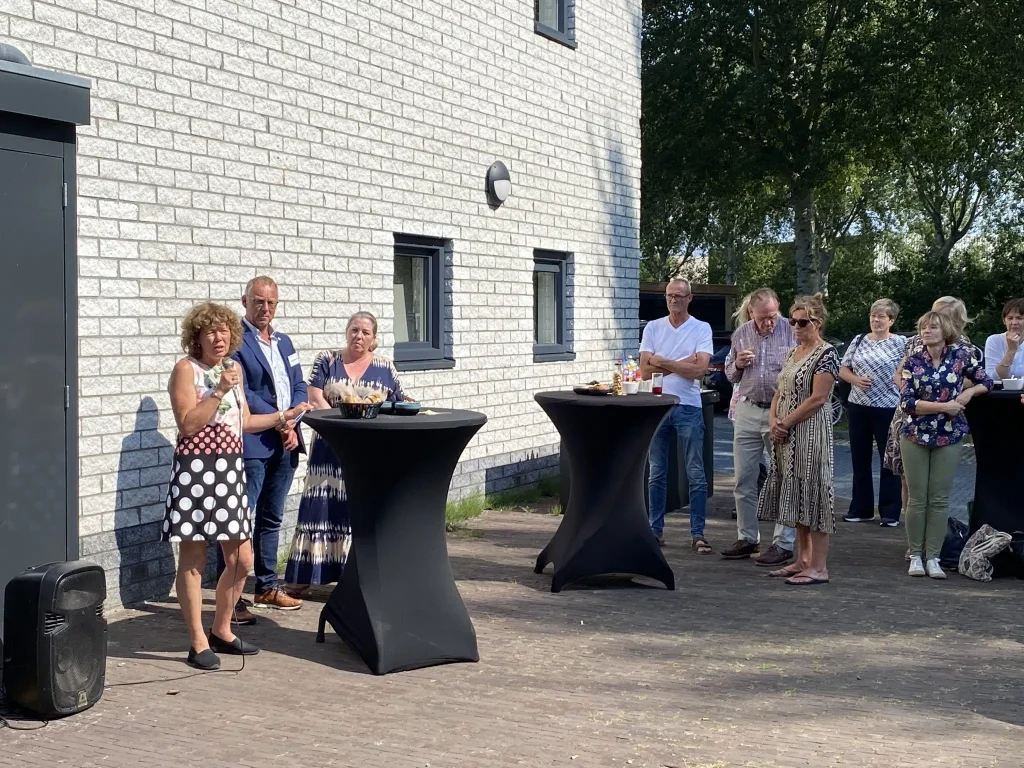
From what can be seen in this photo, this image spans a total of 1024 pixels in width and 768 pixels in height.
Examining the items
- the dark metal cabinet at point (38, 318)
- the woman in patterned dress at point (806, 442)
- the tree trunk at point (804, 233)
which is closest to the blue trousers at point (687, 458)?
the woman in patterned dress at point (806, 442)

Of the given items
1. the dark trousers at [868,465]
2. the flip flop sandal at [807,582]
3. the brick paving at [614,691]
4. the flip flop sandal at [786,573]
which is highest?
the dark trousers at [868,465]

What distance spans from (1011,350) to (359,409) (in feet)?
19.8

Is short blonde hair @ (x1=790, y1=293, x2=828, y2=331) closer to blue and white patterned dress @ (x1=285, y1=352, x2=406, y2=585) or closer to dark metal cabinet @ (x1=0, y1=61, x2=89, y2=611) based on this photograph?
blue and white patterned dress @ (x1=285, y1=352, x2=406, y2=585)

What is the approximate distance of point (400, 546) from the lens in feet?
20.2

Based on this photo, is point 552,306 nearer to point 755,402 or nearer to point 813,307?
point 755,402

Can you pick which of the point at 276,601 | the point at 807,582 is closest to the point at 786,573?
the point at 807,582

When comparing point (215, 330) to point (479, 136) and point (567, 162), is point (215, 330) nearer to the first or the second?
point (479, 136)

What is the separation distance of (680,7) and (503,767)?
29089 mm

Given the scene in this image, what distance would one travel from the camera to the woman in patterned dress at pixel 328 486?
728cm

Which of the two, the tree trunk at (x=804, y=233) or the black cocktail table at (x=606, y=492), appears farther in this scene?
the tree trunk at (x=804, y=233)

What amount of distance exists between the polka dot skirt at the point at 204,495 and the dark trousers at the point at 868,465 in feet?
21.4

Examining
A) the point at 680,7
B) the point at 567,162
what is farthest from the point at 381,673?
the point at 680,7

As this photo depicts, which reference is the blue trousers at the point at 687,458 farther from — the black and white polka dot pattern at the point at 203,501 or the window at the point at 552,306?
the black and white polka dot pattern at the point at 203,501

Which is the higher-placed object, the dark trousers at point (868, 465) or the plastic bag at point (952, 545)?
the dark trousers at point (868, 465)
